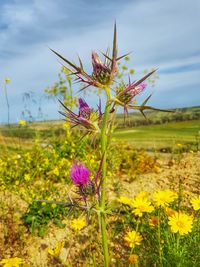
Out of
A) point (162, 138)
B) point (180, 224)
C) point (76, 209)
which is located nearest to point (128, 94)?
point (180, 224)

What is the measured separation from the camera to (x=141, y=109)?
1.65 metres

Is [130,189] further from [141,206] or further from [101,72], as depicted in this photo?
[101,72]

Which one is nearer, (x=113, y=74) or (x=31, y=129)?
(x=113, y=74)

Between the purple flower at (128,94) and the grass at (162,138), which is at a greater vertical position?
the purple flower at (128,94)

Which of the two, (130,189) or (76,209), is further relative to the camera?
(130,189)

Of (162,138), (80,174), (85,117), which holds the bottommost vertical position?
(162,138)

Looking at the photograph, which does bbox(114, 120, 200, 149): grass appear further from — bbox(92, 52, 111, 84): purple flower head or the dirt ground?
bbox(92, 52, 111, 84): purple flower head

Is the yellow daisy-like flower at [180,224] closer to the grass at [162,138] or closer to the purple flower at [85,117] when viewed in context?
the purple flower at [85,117]

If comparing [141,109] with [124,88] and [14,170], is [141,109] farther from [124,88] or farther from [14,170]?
[14,170]

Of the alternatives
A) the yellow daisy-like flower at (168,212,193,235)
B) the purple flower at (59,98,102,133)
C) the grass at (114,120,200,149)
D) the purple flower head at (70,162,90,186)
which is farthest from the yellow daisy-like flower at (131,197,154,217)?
the grass at (114,120,200,149)

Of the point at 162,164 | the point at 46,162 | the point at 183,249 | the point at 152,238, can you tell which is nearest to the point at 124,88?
the point at 183,249

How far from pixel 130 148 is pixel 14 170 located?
2.55m

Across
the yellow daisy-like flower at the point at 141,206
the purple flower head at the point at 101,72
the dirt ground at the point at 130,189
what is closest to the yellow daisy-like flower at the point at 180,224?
the yellow daisy-like flower at the point at 141,206

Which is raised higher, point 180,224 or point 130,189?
point 180,224
